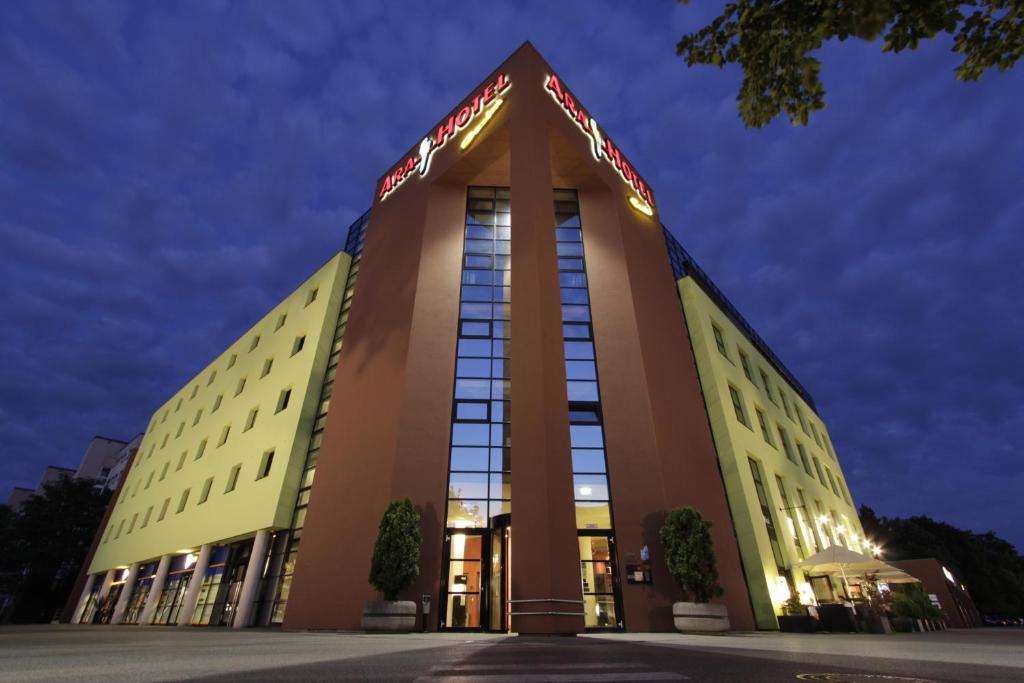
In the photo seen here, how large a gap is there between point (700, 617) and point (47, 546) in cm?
5299

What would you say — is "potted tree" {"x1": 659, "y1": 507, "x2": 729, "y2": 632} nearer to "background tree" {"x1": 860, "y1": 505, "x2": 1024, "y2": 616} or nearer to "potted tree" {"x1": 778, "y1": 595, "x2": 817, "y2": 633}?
"potted tree" {"x1": 778, "y1": 595, "x2": 817, "y2": 633}

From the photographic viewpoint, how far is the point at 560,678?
3504 millimetres

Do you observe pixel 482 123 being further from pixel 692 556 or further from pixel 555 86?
pixel 692 556

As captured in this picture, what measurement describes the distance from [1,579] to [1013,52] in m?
64.2

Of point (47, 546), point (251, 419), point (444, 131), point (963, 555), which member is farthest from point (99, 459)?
point (963, 555)

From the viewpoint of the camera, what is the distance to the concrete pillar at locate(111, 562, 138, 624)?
88.6 ft

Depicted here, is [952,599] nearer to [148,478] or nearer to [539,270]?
[539,270]

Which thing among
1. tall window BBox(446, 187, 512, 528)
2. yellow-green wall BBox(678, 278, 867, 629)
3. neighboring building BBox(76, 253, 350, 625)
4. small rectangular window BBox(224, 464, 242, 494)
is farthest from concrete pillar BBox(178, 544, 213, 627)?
yellow-green wall BBox(678, 278, 867, 629)

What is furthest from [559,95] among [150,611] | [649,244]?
[150,611]

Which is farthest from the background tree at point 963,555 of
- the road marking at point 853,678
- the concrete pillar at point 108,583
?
the concrete pillar at point 108,583

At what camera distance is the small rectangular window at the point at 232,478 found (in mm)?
22391

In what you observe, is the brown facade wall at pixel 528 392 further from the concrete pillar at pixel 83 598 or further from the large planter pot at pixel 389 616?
the concrete pillar at pixel 83 598

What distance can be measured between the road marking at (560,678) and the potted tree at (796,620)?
15.5m

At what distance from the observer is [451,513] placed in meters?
15.5
